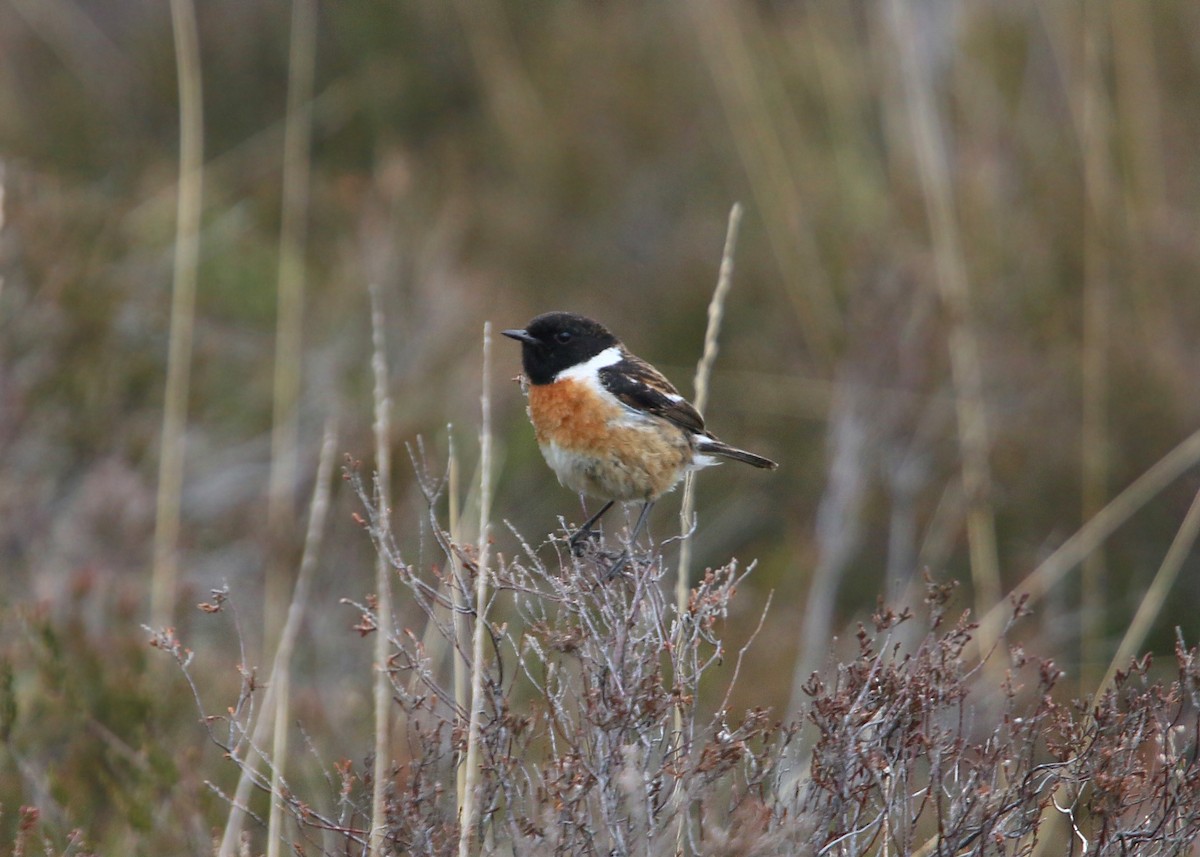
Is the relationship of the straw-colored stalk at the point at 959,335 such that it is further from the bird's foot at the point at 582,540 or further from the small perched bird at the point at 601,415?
the bird's foot at the point at 582,540

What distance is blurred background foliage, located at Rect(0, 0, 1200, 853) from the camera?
6.21 m

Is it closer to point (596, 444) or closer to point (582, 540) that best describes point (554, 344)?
point (596, 444)

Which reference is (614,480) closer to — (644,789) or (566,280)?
(644,789)

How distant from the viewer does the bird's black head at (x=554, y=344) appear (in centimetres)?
431

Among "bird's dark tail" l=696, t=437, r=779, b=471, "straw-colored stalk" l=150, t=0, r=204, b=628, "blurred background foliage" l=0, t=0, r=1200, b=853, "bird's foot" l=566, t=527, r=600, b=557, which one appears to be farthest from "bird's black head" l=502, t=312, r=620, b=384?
"blurred background foliage" l=0, t=0, r=1200, b=853

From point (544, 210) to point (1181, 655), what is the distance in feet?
28.4

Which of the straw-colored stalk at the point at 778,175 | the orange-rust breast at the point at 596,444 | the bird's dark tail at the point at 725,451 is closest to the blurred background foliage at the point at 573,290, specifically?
the straw-colored stalk at the point at 778,175

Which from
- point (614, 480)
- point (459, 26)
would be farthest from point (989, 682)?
point (459, 26)

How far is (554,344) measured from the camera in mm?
4316

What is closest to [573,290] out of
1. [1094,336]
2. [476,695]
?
[1094,336]

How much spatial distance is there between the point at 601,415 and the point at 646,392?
219 mm

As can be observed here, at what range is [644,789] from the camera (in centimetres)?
253

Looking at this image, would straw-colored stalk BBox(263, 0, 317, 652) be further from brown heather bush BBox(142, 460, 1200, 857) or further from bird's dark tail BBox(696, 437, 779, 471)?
brown heather bush BBox(142, 460, 1200, 857)

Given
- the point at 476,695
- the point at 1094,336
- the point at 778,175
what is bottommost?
the point at 1094,336
